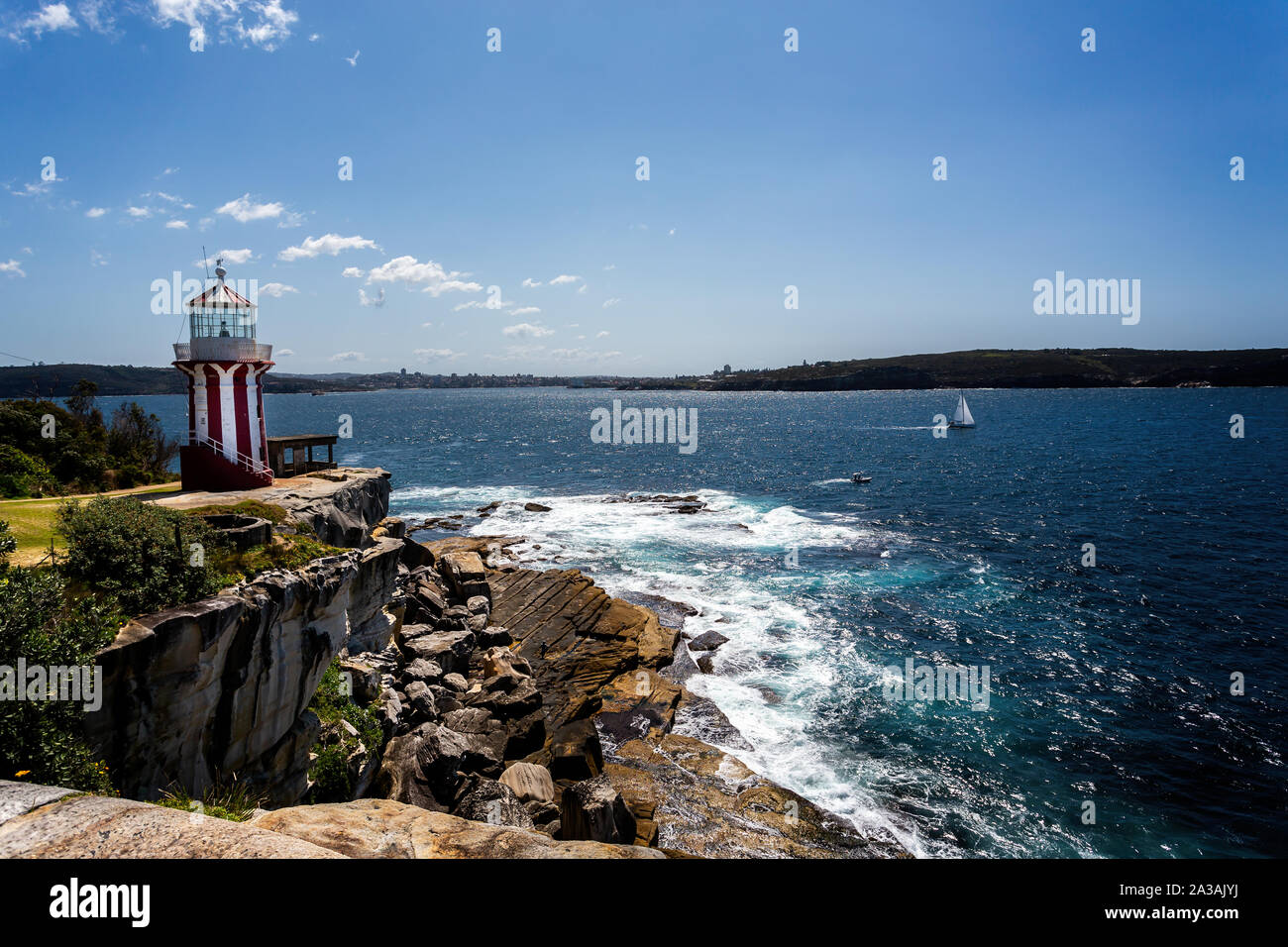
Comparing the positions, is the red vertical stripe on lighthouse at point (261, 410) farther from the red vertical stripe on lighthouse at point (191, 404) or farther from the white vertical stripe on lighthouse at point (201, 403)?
the red vertical stripe on lighthouse at point (191, 404)

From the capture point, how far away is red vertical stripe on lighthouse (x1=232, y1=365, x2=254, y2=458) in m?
24.1

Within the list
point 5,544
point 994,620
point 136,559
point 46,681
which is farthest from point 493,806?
point 994,620

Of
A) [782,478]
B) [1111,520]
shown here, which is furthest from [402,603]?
[782,478]

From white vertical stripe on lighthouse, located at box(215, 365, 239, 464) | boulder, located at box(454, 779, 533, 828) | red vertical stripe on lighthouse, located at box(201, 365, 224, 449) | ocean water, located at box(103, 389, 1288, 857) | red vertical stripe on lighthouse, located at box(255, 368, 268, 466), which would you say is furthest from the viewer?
red vertical stripe on lighthouse, located at box(255, 368, 268, 466)

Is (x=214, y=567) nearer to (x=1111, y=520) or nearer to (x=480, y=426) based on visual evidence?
(x=1111, y=520)

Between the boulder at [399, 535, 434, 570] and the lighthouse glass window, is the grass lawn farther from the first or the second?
the boulder at [399, 535, 434, 570]

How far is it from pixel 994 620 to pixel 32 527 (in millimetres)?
34874

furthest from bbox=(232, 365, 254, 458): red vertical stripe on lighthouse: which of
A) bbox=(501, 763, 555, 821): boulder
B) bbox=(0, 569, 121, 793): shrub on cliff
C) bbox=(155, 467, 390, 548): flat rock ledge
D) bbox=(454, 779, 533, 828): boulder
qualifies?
bbox=(454, 779, 533, 828): boulder

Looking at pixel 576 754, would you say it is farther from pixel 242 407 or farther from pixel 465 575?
pixel 242 407

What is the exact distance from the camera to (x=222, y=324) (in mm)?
23688

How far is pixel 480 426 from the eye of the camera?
489 ft

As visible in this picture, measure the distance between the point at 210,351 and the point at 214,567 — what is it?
45.2 feet

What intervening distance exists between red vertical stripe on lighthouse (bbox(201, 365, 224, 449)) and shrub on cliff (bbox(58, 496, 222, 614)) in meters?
12.0
